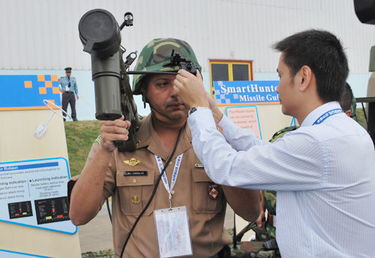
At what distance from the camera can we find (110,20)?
1.37m

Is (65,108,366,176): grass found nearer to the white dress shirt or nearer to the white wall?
the white wall

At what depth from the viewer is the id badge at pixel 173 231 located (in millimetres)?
1783

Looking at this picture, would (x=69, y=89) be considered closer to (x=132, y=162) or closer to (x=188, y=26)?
(x=188, y=26)

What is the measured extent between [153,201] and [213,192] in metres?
0.26

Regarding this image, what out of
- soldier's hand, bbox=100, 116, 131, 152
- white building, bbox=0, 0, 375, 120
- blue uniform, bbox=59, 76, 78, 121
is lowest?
soldier's hand, bbox=100, 116, 131, 152

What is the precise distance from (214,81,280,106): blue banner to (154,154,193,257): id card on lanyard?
3.37 meters

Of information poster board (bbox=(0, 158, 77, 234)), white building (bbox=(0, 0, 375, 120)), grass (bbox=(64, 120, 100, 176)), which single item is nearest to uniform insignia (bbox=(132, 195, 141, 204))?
information poster board (bbox=(0, 158, 77, 234))

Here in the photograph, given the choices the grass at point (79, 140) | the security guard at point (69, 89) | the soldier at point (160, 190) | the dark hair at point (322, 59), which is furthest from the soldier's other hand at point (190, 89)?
the security guard at point (69, 89)

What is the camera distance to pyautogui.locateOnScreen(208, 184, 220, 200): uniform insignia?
1878 mm

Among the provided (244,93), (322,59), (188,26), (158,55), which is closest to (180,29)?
(188,26)

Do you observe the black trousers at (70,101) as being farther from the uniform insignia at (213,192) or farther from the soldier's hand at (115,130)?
the soldier's hand at (115,130)

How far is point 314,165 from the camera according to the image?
1.40 metres

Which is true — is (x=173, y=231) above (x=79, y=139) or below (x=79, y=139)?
above

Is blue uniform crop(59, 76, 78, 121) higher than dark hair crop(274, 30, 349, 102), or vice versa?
blue uniform crop(59, 76, 78, 121)
